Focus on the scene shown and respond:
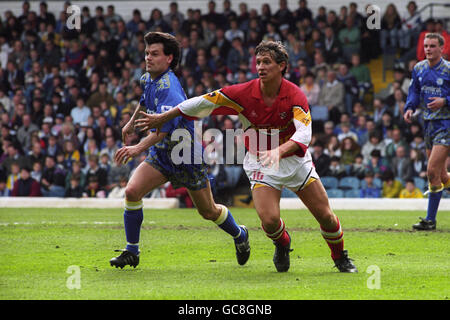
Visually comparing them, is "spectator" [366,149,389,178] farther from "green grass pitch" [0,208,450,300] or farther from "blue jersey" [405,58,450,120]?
"blue jersey" [405,58,450,120]

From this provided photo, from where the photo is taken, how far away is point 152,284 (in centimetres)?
637

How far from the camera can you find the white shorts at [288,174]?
6.93m

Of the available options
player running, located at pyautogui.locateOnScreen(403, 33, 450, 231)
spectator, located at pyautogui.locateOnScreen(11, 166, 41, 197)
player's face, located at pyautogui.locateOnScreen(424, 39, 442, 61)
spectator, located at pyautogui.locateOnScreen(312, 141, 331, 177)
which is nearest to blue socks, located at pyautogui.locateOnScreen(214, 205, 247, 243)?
player running, located at pyautogui.locateOnScreen(403, 33, 450, 231)

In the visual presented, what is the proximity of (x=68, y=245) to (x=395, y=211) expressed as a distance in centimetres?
769

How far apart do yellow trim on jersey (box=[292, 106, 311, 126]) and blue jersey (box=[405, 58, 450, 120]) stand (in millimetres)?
4819

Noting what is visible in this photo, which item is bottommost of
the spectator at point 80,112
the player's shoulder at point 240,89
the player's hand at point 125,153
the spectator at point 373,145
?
the spectator at point 373,145

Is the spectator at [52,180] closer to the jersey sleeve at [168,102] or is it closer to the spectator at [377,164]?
the spectator at [377,164]

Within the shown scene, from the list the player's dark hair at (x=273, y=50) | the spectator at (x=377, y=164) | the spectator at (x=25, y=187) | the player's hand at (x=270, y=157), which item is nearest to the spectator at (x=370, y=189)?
the spectator at (x=377, y=164)

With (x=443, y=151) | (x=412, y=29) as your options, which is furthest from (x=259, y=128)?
(x=412, y=29)

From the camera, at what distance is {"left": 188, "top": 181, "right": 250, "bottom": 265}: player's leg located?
7.74 m

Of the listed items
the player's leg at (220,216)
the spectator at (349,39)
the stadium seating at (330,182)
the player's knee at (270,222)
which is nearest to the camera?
the player's knee at (270,222)

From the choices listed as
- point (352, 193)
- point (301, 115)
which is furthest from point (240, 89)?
point (352, 193)

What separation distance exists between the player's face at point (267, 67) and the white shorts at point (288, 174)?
76 centimetres
